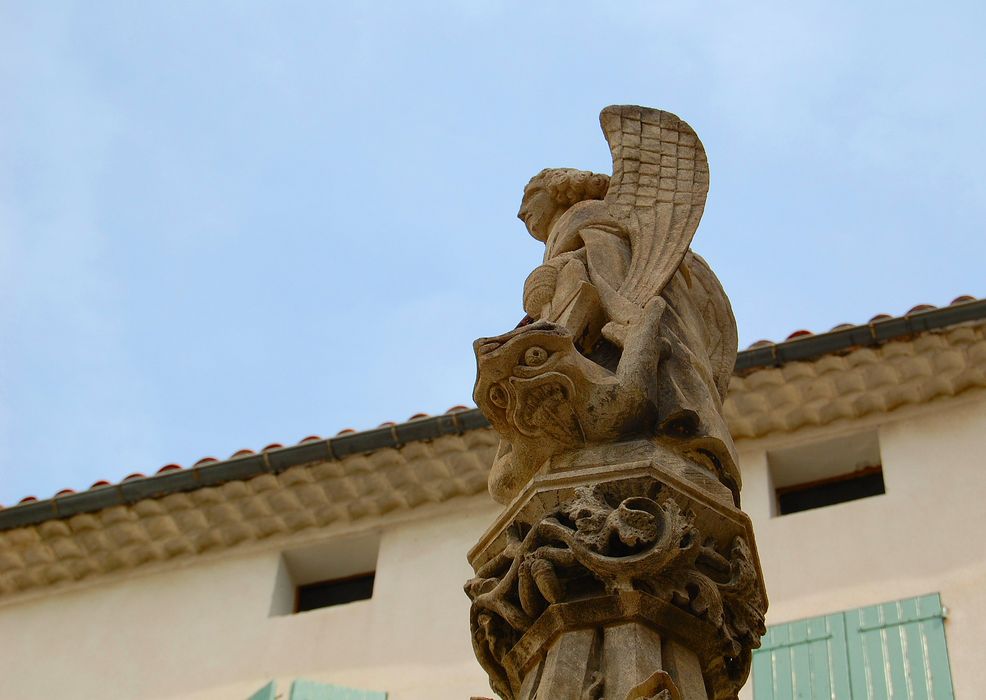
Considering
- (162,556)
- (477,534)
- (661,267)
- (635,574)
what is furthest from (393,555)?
(635,574)

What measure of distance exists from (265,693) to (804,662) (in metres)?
3.99

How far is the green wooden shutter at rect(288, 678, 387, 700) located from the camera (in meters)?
12.2

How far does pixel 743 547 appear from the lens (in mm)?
4867

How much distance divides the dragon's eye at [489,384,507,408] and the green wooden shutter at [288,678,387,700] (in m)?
7.52

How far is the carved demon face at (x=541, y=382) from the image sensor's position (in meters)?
5.00

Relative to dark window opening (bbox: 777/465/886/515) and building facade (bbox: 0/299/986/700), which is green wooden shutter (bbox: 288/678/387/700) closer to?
building facade (bbox: 0/299/986/700)

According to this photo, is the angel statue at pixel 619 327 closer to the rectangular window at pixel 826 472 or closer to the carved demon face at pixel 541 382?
the carved demon face at pixel 541 382

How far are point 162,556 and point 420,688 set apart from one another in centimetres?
284

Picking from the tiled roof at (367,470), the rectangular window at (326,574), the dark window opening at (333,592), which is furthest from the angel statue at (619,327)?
the dark window opening at (333,592)

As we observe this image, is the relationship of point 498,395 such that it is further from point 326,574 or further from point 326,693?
point 326,574

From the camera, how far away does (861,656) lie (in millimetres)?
10805

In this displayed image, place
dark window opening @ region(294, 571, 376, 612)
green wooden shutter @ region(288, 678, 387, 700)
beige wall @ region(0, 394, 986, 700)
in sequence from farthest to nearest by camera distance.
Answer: dark window opening @ region(294, 571, 376, 612) → green wooden shutter @ region(288, 678, 387, 700) → beige wall @ region(0, 394, 986, 700)

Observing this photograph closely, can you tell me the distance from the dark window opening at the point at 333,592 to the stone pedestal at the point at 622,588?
892cm

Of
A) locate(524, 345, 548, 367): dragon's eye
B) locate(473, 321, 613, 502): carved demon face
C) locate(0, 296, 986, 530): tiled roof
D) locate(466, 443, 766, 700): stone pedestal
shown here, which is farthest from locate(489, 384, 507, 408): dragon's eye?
locate(0, 296, 986, 530): tiled roof
